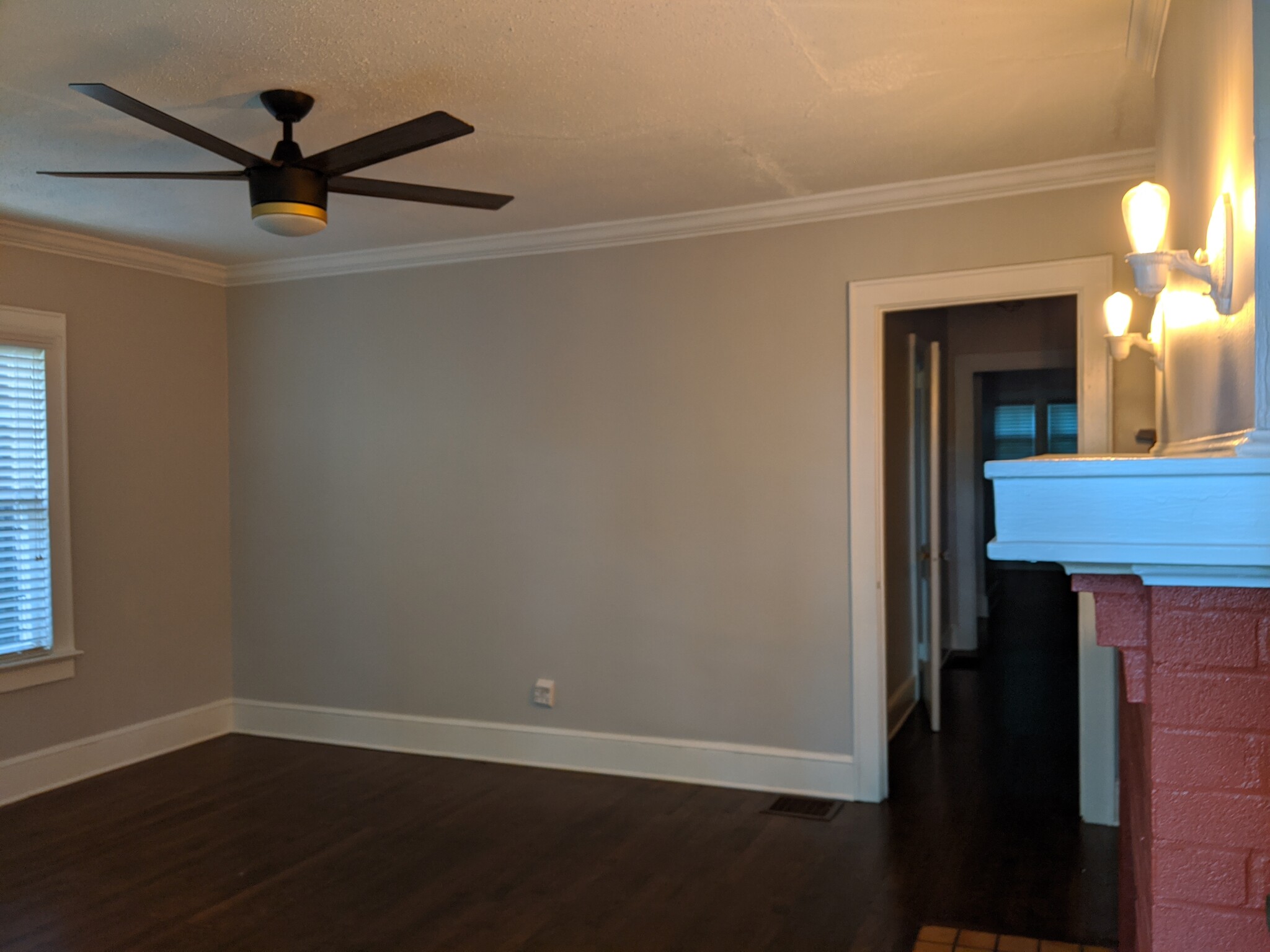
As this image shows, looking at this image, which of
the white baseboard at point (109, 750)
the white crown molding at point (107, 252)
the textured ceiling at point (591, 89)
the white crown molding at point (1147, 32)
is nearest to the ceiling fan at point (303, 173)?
the textured ceiling at point (591, 89)

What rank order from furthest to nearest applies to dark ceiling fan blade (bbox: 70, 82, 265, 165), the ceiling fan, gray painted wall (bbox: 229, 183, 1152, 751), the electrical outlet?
the electrical outlet
gray painted wall (bbox: 229, 183, 1152, 751)
the ceiling fan
dark ceiling fan blade (bbox: 70, 82, 265, 165)

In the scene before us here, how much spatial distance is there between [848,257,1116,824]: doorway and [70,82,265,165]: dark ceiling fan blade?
8.04 feet

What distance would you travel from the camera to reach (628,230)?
14.3 feet

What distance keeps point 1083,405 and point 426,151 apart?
8.47 ft

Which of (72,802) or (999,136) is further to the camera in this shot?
(72,802)

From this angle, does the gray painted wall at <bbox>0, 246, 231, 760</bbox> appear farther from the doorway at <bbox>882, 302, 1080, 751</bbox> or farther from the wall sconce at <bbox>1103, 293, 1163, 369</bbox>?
the wall sconce at <bbox>1103, 293, 1163, 369</bbox>

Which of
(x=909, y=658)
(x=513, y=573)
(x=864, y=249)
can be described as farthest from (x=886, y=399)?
(x=513, y=573)

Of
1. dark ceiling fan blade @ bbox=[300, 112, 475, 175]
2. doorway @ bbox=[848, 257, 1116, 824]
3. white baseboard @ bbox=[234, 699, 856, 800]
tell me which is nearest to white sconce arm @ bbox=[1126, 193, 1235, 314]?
dark ceiling fan blade @ bbox=[300, 112, 475, 175]

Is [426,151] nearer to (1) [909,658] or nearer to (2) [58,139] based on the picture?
(2) [58,139]

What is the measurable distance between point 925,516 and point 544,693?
239 cm

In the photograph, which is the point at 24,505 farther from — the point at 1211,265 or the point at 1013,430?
the point at 1013,430

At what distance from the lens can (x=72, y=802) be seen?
4.17 m

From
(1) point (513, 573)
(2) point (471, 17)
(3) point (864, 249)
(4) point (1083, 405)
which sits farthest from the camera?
(1) point (513, 573)

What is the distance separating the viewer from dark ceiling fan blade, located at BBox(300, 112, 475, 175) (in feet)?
7.50
